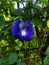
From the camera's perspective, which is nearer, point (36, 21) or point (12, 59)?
point (12, 59)

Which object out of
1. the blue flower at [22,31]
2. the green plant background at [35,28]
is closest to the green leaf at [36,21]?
the green plant background at [35,28]

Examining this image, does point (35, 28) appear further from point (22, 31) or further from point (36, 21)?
point (22, 31)

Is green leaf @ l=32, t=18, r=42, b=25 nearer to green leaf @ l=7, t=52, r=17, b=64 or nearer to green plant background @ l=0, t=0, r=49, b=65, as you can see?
green plant background @ l=0, t=0, r=49, b=65

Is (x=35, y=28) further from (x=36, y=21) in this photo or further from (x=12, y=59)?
(x=12, y=59)

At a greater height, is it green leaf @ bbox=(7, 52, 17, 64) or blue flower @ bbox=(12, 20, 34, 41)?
blue flower @ bbox=(12, 20, 34, 41)

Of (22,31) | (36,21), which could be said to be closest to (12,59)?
(22,31)

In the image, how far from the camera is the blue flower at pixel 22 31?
Answer: 104 centimetres

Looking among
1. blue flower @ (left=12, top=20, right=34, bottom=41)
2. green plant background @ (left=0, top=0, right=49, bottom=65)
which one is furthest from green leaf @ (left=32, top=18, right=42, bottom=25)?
blue flower @ (left=12, top=20, right=34, bottom=41)

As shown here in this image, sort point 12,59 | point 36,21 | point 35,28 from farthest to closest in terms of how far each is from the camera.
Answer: point 35,28 → point 36,21 → point 12,59

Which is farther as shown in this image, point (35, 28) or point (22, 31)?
point (35, 28)

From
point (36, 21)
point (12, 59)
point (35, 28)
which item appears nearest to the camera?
point (12, 59)

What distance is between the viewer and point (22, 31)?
3.46 feet

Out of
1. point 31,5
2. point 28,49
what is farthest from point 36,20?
point 28,49

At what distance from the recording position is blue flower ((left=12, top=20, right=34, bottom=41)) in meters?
1.04
